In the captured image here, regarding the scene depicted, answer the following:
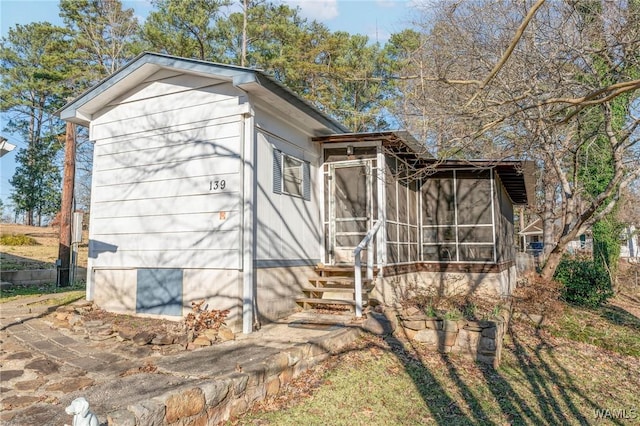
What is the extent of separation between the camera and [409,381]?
507 centimetres

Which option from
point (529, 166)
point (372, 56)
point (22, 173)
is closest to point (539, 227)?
point (372, 56)

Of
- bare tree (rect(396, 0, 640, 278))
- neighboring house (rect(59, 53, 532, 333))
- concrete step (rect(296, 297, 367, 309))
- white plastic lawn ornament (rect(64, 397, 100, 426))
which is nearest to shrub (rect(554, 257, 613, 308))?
bare tree (rect(396, 0, 640, 278))

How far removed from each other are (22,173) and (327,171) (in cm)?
2212

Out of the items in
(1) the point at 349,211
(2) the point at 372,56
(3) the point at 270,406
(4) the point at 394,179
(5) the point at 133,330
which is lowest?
(3) the point at 270,406

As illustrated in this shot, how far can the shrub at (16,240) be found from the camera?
48.2 ft

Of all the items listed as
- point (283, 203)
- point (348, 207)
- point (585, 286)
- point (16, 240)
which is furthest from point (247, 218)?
point (16, 240)

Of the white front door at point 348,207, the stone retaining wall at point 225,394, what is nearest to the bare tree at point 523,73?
the white front door at point 348,207

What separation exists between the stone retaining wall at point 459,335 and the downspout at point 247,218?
2456 mm

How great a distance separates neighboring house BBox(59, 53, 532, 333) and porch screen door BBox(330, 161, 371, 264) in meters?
0.02

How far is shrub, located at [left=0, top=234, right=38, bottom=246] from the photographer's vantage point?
14.7 metres

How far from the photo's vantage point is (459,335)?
612 centimetres

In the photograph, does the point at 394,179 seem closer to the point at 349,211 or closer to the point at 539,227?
the point at 349,211

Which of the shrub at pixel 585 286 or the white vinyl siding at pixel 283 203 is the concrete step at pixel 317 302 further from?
the shrub at pixel 585 286

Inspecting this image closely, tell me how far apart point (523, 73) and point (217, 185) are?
5.83m
